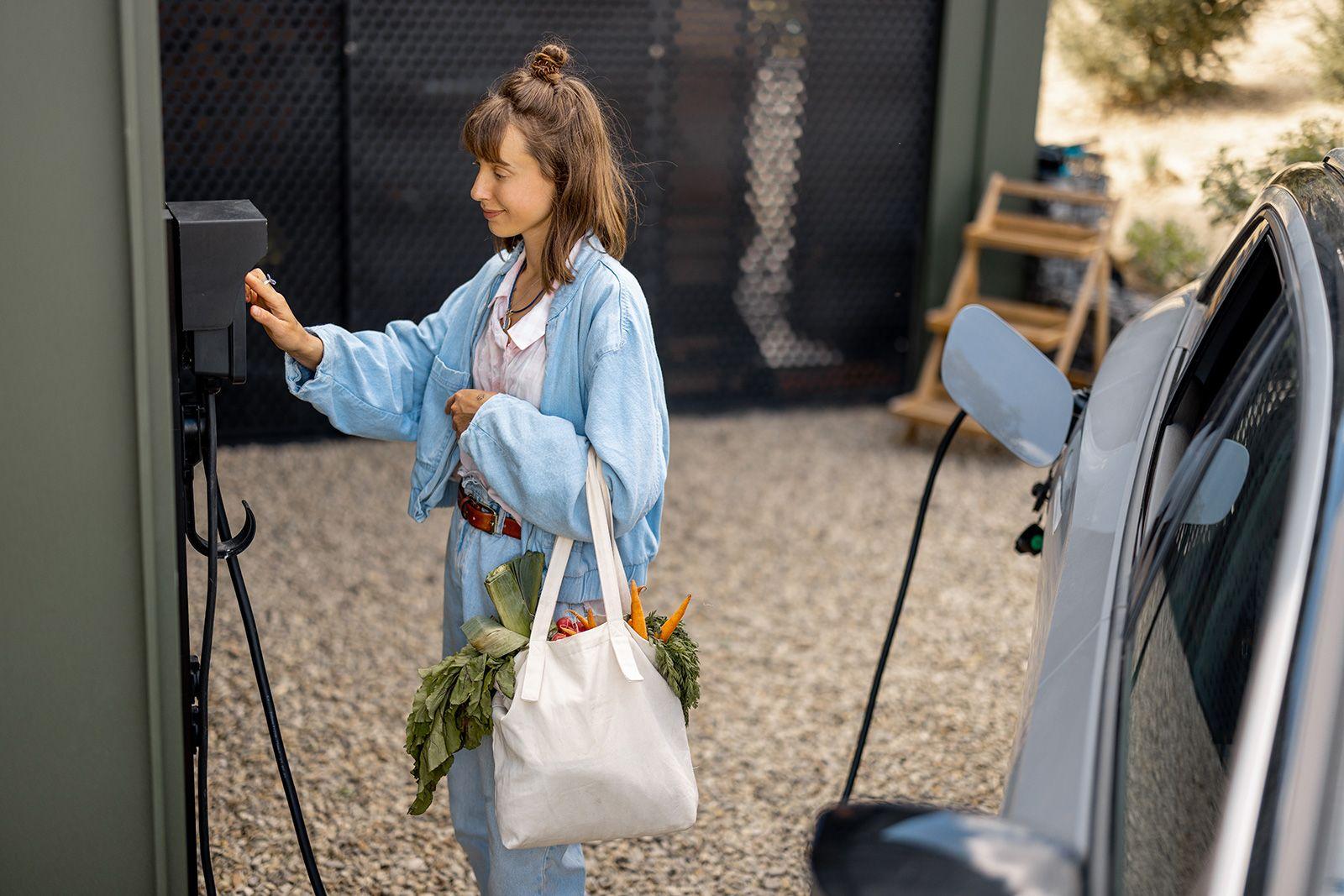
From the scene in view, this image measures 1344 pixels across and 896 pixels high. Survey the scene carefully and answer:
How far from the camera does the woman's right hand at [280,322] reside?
202 cm

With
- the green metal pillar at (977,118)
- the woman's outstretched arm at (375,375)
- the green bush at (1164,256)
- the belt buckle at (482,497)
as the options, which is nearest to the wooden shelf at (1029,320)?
the green metal pillar at (977,118)

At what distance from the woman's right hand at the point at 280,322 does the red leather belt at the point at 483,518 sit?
30cm

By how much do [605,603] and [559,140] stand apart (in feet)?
2.09

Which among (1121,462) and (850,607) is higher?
(1121,462)

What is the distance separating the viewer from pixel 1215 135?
39.2 feet

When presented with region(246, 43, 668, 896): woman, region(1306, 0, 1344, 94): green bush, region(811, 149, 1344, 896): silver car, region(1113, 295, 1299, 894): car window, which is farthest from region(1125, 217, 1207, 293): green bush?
region(1113, 295, 1299, 894): car window

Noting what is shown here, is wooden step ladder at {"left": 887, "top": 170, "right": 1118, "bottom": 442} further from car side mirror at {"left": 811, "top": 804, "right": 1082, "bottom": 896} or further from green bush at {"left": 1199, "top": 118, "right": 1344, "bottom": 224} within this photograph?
car side mirror at {"left": 811, "top": 804, "right": 1082, "bottom": 896}

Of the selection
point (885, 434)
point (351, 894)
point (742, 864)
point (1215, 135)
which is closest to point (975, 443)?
point (885, 434)

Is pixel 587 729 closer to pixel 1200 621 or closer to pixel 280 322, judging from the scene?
pixel 280 322

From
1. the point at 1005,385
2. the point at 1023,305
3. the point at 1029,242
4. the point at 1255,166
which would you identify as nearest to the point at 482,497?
the point at 1005,385

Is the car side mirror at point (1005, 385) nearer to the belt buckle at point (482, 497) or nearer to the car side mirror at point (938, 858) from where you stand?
the belt buckle at point (482, 497)

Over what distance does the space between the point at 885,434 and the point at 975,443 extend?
0.39 m

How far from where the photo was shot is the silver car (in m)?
1.03

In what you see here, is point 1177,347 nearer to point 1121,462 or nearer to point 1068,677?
point 1121,462
